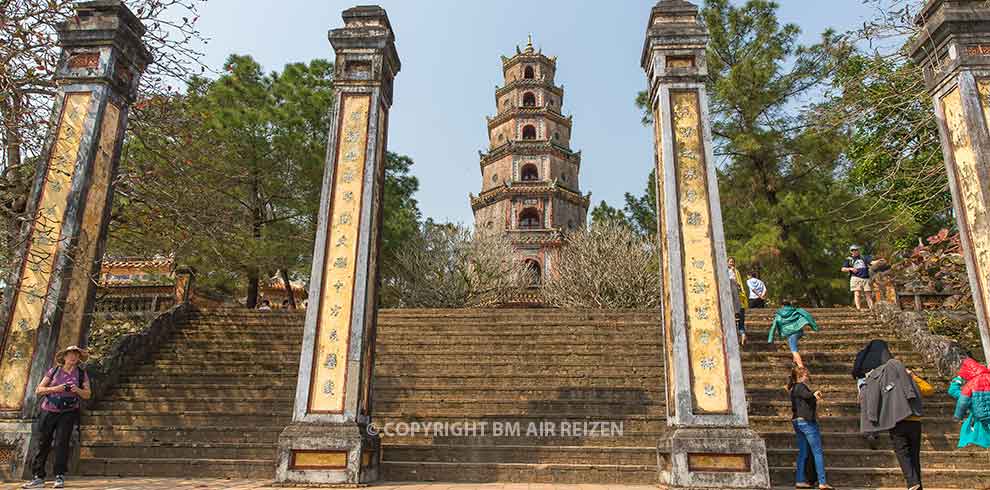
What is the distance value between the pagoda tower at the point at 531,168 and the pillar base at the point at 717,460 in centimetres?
2052

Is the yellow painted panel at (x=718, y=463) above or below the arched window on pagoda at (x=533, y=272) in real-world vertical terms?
below

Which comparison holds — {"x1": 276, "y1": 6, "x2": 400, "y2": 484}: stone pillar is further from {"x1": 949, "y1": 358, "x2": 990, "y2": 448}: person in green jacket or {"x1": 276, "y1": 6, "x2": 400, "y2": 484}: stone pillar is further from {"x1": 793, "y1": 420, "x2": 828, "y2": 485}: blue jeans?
{"x1": 949, "y1": 358, "x2": 990, "y2": 448}: person in green jacket

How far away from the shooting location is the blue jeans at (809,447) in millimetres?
5043

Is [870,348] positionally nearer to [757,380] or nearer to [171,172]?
[757,380]

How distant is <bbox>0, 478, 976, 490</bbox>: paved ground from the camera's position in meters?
4.99

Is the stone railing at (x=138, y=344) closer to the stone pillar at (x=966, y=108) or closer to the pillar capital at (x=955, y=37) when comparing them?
the stone pillar at (x=966, y=108)

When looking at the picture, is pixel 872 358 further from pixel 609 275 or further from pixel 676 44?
pixel 609 275

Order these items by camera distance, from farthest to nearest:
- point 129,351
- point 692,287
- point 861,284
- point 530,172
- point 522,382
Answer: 1. point 530,172
2. point 861,284
3. point 129,351
4. point 522,382
5. point 692,287

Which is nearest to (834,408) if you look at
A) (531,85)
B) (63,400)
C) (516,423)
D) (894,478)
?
(894,478)

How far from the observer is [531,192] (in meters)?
27.1

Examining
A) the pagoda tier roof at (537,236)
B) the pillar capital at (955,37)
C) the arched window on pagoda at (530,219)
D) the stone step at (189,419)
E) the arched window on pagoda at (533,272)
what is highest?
the arched window on pagoda at (530,219)

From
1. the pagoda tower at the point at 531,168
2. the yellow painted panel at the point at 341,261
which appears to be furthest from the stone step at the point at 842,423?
the pagoda tower at the point at 531,168

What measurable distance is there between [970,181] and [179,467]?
7.59 metres

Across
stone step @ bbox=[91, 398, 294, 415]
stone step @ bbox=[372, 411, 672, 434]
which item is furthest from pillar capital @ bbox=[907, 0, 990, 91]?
stone step @ bbox=[91, 398, 294, 415]
